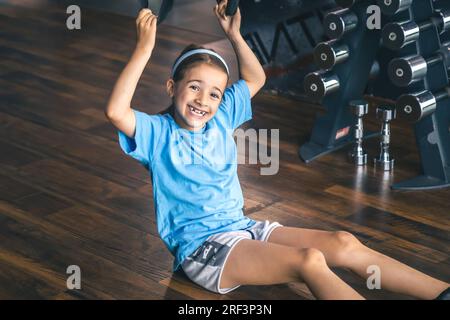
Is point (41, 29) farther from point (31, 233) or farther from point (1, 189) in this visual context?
point (31, 233)

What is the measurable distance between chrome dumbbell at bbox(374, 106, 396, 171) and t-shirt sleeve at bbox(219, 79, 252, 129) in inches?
33.8

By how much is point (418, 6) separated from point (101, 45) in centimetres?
212

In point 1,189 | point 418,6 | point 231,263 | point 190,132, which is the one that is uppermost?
point 418,6

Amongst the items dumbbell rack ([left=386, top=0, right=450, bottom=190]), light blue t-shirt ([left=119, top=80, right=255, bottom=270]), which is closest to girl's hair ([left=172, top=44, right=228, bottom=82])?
light blue t-shirt ([left=119, top=80, right=255, bottom=270])

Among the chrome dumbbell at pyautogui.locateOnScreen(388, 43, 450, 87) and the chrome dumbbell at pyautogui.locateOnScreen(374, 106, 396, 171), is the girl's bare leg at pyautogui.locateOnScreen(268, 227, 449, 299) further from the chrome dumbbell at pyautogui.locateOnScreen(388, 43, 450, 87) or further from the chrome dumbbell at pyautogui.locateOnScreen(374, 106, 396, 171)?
the chrome dumbbell at pyautogui.locateOnScreen(374, 106, 396, 171)

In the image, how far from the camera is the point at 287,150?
3174 mm

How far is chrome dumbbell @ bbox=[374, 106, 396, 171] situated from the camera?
117 inches

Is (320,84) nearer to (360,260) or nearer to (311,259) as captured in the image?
(360,260)

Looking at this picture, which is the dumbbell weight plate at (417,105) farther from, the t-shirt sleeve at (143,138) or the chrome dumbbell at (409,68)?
the t-shirt sleeve at (143,138)

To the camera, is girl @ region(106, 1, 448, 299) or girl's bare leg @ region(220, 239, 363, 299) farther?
girl @ region(106, 1, 448, 299)

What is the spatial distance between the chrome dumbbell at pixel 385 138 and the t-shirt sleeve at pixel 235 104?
858 millimetres

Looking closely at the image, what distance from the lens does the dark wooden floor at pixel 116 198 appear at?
2.27m
